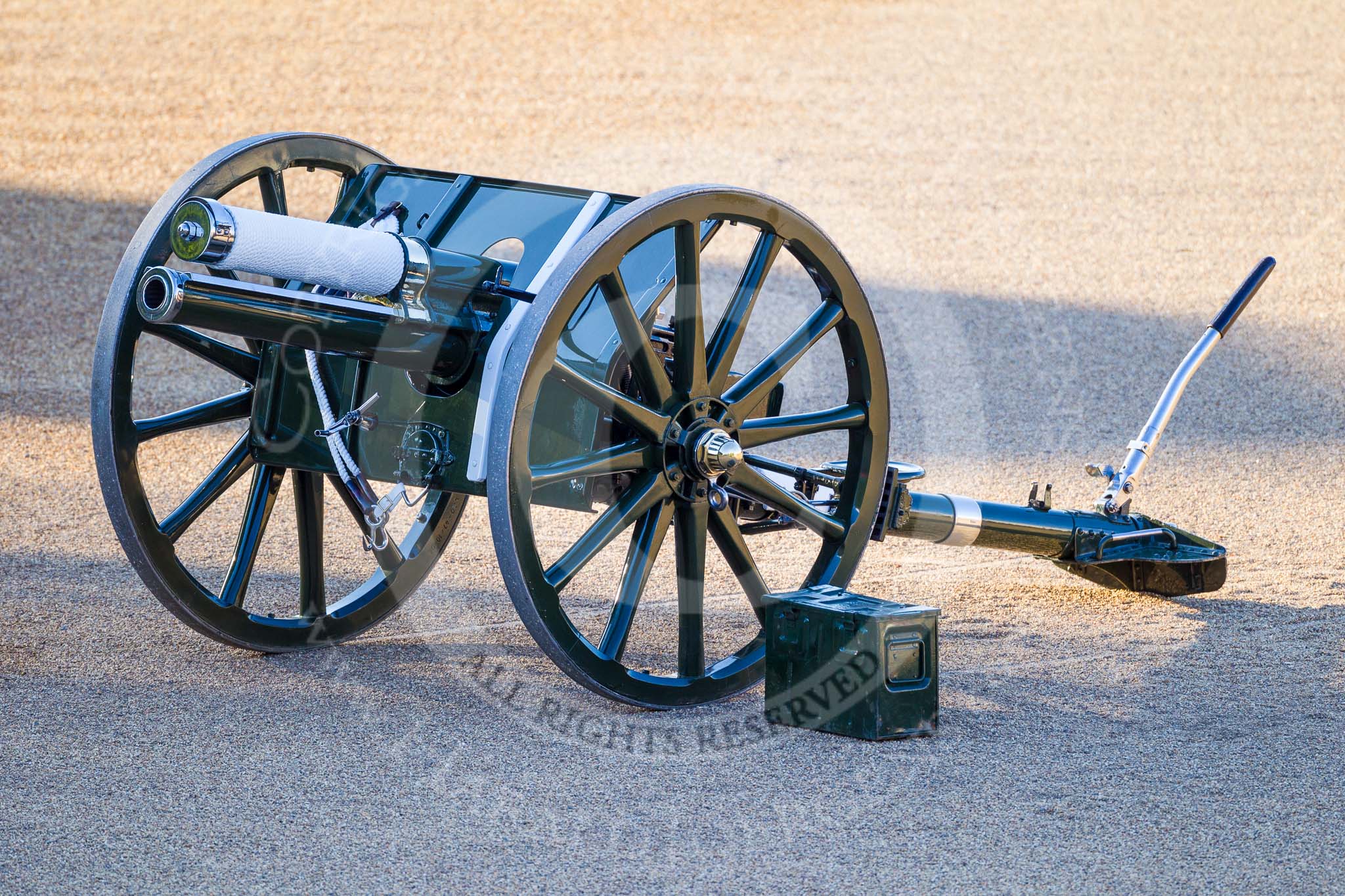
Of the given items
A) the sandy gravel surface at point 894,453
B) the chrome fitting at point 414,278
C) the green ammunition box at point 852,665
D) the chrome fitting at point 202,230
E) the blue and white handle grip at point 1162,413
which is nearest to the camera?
the sandy gravel surface at point 894,453

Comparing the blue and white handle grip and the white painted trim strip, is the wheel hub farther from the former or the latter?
the blue and white handle grip

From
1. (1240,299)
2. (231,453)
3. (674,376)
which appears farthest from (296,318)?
(1240,299)

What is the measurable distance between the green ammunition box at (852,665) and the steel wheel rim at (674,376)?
0.86 ft

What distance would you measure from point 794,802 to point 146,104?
33.6 ft

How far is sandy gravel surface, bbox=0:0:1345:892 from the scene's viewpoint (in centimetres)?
325

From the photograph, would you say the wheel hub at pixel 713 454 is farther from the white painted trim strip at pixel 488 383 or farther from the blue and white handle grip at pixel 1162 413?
the blue and white handle grip at pixel 1162 413

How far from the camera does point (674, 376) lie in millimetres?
3889

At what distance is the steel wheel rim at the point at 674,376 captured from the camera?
11.3 feet

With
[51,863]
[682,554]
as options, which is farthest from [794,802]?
[51,863]

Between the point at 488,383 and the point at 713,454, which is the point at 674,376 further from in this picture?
the point at 488,383

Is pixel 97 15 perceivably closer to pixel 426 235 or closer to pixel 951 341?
pixel 951 341

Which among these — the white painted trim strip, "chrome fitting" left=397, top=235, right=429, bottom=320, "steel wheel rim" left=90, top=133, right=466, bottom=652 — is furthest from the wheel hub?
"steel wheel rim" left=90, top=133, right=466, bottom=652

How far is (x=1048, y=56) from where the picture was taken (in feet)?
43.2

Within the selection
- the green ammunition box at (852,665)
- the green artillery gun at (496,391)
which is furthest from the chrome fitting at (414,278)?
the green ammunition box at (852,665)
